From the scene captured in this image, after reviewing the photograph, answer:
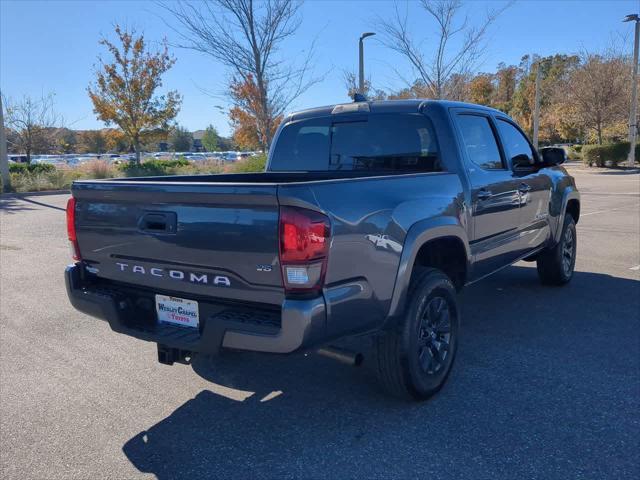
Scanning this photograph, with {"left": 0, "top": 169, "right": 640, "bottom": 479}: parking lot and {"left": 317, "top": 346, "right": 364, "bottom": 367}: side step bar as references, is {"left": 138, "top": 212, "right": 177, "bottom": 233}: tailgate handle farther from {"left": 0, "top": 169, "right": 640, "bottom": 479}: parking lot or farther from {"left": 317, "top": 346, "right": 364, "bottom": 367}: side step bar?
{"left": 0, "top": 169, "right": 640, "bottom": 479}: parking lot

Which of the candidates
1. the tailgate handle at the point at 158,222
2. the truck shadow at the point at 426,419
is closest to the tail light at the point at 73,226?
the tailgate handle at the point at 158,222

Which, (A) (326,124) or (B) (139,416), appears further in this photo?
(A) (326,124)

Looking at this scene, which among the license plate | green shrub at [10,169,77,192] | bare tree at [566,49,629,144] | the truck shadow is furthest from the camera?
bare tree at [566,49,629,144]

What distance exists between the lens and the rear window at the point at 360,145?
4.09m

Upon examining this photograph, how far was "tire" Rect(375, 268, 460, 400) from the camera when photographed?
321 cm

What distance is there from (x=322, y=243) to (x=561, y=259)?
4.38 m

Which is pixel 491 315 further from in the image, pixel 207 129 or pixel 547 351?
pixel 207 129

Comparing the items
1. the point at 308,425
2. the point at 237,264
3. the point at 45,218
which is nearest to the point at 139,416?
the point at 308,425

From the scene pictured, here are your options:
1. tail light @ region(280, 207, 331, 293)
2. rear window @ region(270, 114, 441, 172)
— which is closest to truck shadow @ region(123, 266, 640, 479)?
tail light @ region(280, 207, 331, 293)

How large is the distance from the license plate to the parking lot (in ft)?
2.20

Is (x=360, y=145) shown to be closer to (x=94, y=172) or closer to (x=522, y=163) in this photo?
(x=522, y=163)

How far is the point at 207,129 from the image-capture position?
3369 inches

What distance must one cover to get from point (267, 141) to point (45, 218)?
21.5 feet

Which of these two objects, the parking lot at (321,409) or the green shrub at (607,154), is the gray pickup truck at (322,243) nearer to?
the parking lot at (321,409)
